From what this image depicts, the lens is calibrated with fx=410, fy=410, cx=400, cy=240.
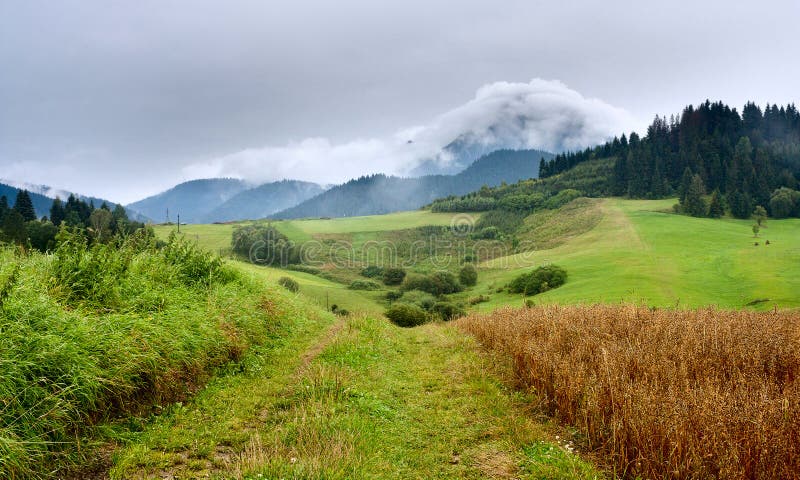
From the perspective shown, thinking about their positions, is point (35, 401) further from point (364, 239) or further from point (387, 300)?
point (364, 239)

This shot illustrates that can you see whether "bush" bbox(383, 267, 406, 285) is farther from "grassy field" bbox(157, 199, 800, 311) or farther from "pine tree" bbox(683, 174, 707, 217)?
"pine tree" bbox(683, 174, 707, 217)

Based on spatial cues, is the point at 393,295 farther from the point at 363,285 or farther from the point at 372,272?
the point at 372,272

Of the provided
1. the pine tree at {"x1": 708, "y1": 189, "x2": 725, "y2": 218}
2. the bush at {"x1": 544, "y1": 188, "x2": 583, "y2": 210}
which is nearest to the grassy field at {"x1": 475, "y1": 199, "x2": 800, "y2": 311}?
the pine tree at {"x1": 708, "y1": 189, "x2": 725, "y2": 218}

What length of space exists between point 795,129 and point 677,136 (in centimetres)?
3244

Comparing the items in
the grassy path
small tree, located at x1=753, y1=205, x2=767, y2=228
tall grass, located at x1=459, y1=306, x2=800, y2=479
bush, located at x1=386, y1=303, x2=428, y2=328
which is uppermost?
small tree, located at x1=753, y1=205, x2=767, y2=228

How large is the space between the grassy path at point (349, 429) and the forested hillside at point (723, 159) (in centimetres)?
10412

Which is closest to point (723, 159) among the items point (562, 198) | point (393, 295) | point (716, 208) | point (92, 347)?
point (716, 208)

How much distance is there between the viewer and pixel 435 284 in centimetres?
6812

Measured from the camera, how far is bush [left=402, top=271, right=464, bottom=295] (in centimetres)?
6725

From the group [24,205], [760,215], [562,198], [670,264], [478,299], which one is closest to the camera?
[670,264]

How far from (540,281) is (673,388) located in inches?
1784

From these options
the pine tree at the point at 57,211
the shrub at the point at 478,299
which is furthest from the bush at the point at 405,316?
the pine tree at the point at 57,211

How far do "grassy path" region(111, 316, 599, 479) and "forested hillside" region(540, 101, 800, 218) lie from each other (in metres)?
104

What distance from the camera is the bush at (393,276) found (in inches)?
3098
